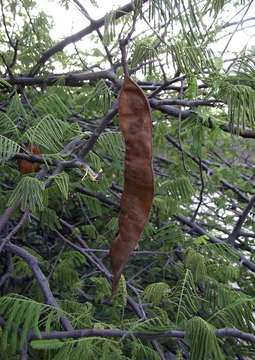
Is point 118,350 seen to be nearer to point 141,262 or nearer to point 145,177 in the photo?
point 145,177

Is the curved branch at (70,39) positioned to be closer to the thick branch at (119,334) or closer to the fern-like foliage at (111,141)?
the fern-like foliage at (111,141)

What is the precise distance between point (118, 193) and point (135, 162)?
1.32 m

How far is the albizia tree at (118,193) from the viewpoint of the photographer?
1.31 metres

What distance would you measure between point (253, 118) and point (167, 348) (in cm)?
105

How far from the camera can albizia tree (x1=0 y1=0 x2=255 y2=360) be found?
131 cm

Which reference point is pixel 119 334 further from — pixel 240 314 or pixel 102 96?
pixel 102 96

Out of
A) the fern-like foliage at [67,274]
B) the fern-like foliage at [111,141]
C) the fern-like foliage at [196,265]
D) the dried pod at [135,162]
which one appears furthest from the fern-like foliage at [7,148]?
the fern-like foliage at [196,265]

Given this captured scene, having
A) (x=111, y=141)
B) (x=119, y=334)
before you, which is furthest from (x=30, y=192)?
(x=111, y=141)

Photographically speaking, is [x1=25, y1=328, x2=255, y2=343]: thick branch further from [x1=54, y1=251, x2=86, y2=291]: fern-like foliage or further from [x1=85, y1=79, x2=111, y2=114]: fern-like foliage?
[x1=85, y1=79, x2=111, y2=114]: fern-like foliage

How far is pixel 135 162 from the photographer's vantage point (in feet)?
3.96

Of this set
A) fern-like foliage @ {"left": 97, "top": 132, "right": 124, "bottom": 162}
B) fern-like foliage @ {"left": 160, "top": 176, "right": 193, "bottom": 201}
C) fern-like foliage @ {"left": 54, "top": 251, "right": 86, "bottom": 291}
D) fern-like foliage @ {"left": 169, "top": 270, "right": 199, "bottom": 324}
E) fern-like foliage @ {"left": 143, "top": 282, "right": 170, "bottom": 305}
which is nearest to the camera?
fern-like foliage @ {"left": 169, "top": 270, "right": 199, "bottom": 324}

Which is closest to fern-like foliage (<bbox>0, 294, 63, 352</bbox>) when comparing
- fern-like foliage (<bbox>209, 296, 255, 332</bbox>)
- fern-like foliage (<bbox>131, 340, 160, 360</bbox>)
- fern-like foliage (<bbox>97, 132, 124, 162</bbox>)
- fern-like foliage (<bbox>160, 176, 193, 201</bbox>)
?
fern-like foliage (<bbox>131, 340, 160, 360</bbox>)

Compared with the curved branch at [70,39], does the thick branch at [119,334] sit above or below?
below

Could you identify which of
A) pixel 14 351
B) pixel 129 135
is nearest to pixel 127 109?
pixel 129 135
